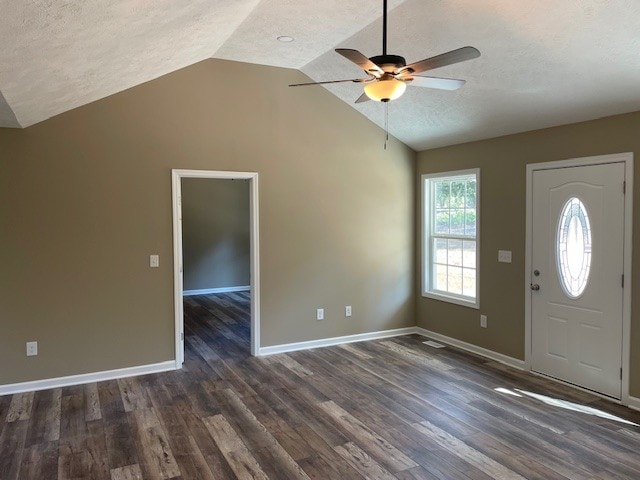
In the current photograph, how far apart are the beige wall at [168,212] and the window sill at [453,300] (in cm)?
38

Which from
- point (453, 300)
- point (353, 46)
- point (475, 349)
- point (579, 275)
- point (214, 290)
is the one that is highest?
point (353, 46)

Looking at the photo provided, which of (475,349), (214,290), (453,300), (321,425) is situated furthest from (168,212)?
(214,290)

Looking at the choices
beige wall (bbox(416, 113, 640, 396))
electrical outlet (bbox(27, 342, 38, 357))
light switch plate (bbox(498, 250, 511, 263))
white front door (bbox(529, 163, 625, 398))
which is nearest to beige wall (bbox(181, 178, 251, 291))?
electrical outlet (bbox(27, 342, 38, 357))

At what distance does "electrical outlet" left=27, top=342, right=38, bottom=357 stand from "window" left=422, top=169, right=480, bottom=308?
4.46 metres

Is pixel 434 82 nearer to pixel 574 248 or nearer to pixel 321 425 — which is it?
pixel 574 248

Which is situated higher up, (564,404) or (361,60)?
(361,60)

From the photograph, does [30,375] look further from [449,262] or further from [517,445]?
[449,262]

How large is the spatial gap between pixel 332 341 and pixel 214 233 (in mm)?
4580

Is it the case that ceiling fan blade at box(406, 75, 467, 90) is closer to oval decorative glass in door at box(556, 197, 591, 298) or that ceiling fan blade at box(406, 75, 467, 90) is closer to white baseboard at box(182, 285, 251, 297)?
oval decorative glass in door at box(556, 197, 591, 298)

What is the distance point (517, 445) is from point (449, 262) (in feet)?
9.46

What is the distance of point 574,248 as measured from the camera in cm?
435

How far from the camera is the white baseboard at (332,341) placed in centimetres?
542

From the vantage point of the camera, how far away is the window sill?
5.43m

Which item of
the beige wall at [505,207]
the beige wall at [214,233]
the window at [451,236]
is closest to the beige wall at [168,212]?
the window at [451,236]
